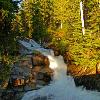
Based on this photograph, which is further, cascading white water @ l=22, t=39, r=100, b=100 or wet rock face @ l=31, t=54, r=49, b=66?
wet rock face @ l=31, t=54, r=49, b=66

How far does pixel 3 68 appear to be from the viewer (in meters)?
20.0

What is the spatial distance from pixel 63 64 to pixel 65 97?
1156 centimetres

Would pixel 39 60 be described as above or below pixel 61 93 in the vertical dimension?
above

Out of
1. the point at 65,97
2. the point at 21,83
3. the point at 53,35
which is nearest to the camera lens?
the point at 65,97

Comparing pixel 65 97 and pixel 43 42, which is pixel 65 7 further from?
pixel 65 97

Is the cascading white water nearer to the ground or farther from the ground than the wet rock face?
nearer to the ground

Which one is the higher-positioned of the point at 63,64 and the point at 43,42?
the point at 43,42

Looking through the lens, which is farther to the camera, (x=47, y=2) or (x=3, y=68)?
(x=47, y=2)

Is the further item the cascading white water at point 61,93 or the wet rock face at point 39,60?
the wet rock face at point 39,60

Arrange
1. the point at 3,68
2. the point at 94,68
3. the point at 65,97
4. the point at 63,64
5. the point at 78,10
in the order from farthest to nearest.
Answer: the point at 78,10, the point at 63,64, the point at 94,68, the point at 65,97, the point at 3,68

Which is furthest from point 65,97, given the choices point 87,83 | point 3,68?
point 3,68

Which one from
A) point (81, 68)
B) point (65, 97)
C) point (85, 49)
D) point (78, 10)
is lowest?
point (65, 97)

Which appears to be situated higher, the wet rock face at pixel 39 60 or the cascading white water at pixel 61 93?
the wet rock face at pixel 39 60

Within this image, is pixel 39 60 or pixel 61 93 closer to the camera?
pixel 61 93
